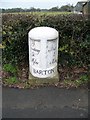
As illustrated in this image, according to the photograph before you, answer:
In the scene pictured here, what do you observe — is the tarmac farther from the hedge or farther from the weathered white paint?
the hedge

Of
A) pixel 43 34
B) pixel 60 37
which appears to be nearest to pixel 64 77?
pixel 60 37

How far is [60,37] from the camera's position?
6.38 m

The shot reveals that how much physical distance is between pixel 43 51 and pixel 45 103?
1059 mm

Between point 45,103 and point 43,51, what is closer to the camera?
point 45,103

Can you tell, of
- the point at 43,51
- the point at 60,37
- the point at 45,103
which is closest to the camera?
the point at 45,103

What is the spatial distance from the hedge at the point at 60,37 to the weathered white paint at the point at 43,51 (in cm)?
72

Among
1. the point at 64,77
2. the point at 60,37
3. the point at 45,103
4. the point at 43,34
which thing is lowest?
the point at 45,103

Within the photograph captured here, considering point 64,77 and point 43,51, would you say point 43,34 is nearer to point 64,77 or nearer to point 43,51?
point 43,51

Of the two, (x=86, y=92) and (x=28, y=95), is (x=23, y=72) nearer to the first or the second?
(x=28, y=95)

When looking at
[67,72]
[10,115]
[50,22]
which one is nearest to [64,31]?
[50,22]

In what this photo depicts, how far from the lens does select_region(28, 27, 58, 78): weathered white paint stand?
5.46 metres

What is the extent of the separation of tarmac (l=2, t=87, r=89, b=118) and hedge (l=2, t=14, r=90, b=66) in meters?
1.10

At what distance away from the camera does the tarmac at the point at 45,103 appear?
4.66m

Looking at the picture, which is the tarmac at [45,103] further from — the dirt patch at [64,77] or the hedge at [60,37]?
the hedge at [60,37]
